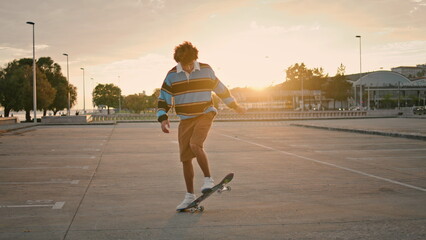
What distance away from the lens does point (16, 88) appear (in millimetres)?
52156

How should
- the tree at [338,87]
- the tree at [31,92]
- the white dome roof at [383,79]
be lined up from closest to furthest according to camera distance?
the tree at [31,92], the tree at [338,87], the white dome roof at [383,79]

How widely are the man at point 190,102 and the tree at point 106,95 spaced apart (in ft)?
440

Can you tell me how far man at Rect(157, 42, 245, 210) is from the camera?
5.12 m

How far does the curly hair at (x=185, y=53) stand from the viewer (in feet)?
16.7

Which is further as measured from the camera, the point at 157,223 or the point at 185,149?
the point at 185,149

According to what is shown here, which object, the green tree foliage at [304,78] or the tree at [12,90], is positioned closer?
the tree at [12,90]

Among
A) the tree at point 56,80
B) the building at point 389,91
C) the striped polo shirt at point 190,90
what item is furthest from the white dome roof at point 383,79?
the striped polo shirt at point 190,90

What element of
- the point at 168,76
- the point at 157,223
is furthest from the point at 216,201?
the point at 168,76

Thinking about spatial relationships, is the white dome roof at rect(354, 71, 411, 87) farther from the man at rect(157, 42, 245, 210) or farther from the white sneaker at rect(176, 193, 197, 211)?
the white sneaker at rect(176, 193, 197, 211)

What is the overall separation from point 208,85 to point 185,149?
0.78 meters

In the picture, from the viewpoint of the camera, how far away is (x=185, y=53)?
5.07 m

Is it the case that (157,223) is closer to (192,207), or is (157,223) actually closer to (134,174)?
(192,207)

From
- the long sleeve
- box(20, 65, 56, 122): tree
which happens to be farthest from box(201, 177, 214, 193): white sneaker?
box(20, 65, 56, 122): tree

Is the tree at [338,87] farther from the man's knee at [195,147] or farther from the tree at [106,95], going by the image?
the man's knee at [195,147]
